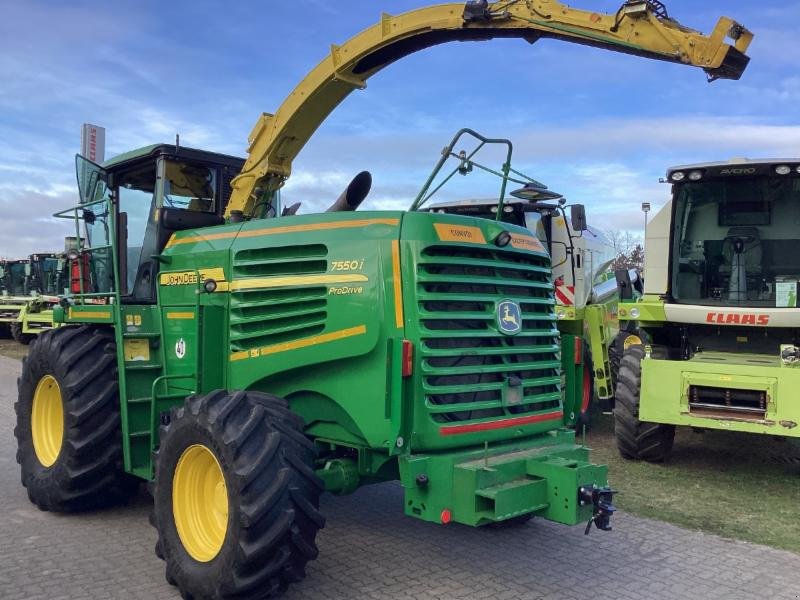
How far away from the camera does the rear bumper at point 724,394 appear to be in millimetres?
6523

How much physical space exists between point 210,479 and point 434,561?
157cm

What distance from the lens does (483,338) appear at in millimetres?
4438

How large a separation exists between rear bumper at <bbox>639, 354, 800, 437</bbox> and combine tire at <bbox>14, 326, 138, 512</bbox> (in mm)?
4806

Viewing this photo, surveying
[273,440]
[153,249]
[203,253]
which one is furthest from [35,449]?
[273,440]

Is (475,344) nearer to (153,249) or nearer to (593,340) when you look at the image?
(153,249)

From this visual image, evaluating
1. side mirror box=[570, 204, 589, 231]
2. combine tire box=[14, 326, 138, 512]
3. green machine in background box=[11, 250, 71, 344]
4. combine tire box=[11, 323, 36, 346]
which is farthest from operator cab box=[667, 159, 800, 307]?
combine tire box=[11, 323, 36, 346]

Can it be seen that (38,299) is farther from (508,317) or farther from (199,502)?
(508,317)

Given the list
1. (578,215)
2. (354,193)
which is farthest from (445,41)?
(578,215)

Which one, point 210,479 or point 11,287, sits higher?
point 11,287

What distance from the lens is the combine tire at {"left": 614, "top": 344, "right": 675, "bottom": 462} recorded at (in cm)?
746

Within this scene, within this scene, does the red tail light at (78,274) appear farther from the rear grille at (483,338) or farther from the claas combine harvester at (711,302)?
the claas combine harvester at (711,302)

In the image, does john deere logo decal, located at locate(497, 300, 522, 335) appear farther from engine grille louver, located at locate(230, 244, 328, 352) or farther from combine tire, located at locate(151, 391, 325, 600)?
combine tire, located at locate(151, 391, 325, 600)

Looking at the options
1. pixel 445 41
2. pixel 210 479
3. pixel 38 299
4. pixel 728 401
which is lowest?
pixel 210 479

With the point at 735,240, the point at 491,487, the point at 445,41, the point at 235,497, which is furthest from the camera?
the point at 735,240
